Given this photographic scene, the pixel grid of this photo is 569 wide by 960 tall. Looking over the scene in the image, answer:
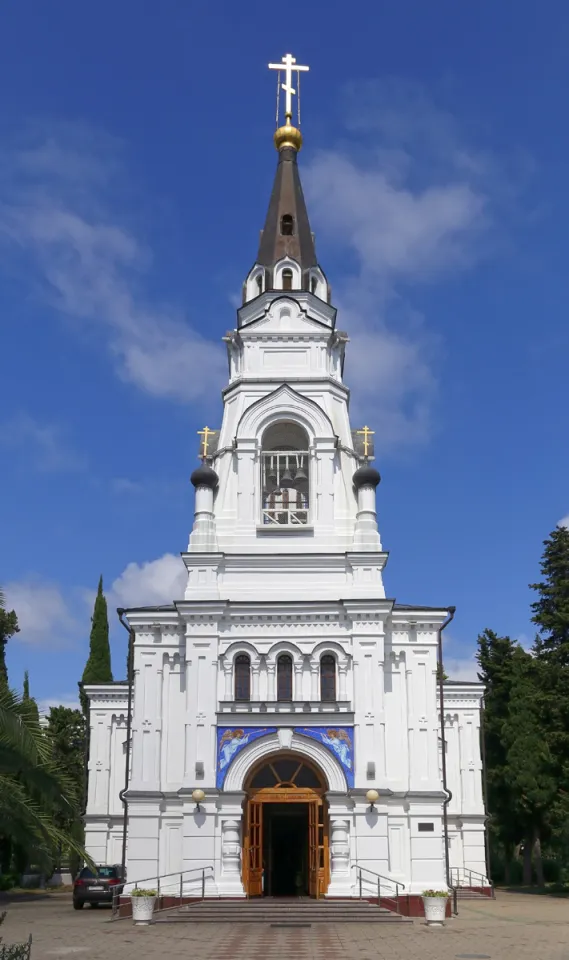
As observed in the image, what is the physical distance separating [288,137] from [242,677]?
19.6 m

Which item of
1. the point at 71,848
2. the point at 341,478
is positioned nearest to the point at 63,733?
the point at 341,478

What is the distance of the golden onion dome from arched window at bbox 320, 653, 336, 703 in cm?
1888

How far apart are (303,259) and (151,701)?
50.1 ft

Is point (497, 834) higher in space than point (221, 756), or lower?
lower

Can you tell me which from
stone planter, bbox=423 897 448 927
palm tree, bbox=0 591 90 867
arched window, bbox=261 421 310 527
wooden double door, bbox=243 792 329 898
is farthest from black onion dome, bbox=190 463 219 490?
palm tree, bbox=0 591 90 867

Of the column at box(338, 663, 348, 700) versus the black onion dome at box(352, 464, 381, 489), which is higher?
the black onion dome at box(352, 464, 381, 489)

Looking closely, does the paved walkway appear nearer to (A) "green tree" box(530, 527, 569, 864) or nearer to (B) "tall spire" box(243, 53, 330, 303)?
(A) "green tree" box(530, 527, 569, 864)

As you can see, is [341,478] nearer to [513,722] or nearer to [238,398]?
[238,398]

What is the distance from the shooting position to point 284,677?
27.5 meters

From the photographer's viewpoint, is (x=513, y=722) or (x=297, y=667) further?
(x=513, y=722)

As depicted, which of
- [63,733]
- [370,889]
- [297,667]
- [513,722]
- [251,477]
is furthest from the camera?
[63,733]

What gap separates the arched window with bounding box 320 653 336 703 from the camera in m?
27.3

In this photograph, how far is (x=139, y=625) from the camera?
28516 millimetres

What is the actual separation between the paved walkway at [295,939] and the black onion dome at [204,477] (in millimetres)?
12003
